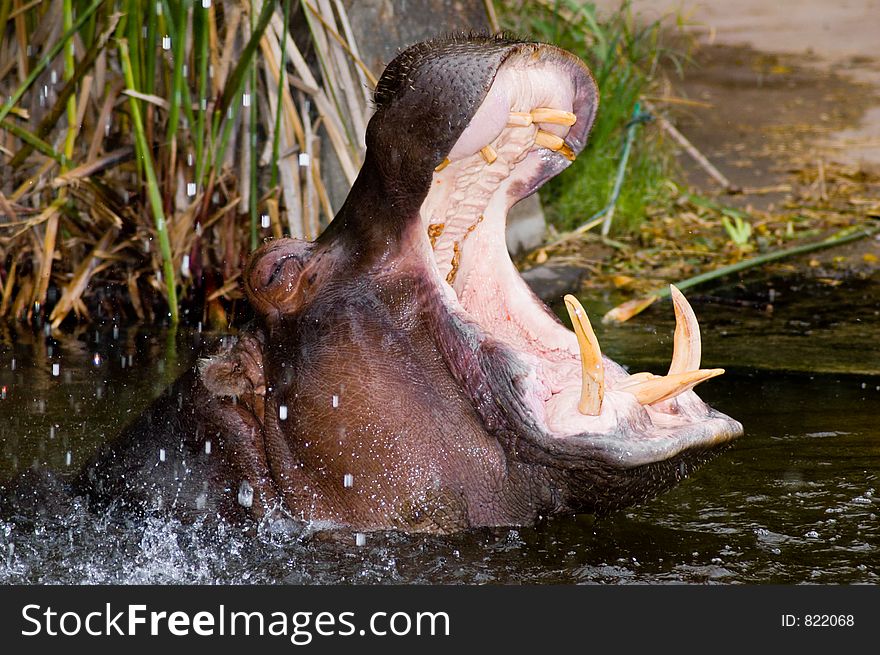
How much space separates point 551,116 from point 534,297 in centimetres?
40

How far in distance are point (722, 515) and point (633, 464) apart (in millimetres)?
736

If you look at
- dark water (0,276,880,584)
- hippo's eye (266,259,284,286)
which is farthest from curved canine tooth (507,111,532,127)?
dark water (0,276,880,584)

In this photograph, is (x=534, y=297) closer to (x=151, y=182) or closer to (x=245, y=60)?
(x=245, y=60)

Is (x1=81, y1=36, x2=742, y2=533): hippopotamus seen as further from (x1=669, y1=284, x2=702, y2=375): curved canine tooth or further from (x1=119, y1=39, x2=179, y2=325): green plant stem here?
(x1=119, y1=39, x2=179, y2=325): green plant stem

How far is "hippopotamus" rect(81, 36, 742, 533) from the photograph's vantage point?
2631mm

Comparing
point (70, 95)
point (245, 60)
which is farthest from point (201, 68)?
point (70, 95)

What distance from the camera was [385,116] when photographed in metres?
2.64

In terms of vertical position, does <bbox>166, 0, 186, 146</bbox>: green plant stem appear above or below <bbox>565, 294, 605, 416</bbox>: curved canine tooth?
above

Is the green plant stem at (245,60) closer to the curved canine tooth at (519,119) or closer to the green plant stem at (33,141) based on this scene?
the green plant stem at (33,141)

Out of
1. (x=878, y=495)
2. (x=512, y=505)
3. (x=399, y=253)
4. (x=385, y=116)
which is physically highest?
(x=385, y=116)

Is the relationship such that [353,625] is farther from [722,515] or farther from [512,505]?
[722,515]

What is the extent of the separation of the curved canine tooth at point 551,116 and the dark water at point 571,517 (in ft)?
2.66

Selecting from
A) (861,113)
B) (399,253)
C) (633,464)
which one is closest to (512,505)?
(633,464)

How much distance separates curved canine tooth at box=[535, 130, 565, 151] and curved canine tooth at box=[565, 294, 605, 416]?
0.45 metres
